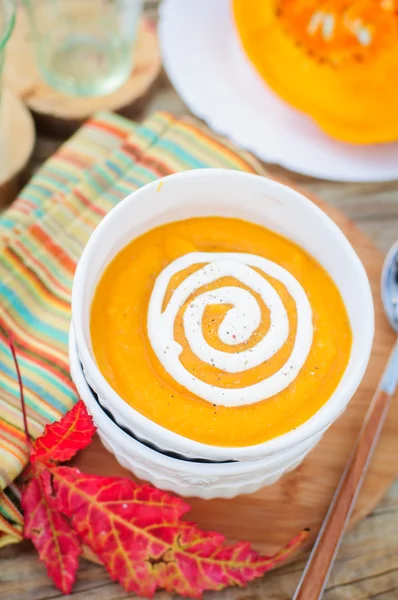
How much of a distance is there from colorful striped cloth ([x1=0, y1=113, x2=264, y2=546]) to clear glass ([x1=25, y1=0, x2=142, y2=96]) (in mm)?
174

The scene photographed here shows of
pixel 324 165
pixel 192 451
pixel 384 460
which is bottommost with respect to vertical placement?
pixel 384 460

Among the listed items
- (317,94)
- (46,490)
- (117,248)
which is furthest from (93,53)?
(46,490)

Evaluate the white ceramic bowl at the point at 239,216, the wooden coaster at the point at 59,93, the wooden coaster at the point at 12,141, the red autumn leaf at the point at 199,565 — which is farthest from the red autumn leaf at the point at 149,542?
the wooden coaster at the point at 59,93

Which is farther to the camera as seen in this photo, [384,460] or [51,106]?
[51,106]

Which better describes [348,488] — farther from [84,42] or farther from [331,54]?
[84,42]

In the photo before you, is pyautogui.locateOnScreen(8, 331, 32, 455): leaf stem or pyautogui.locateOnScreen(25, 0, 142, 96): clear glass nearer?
pyautogui.locateOnScreen(8, 331, 32, 455): leaf stem

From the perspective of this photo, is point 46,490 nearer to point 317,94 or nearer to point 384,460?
point 384,460

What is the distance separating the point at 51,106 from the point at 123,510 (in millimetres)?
675

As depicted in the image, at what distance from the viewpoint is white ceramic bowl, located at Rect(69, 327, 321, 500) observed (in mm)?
705

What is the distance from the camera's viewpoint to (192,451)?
662mm

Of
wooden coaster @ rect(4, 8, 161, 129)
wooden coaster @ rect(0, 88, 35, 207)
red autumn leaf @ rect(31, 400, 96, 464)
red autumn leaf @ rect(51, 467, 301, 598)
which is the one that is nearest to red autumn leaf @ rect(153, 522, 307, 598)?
red autumn leaf @ rect(51, 467, 301, 598)

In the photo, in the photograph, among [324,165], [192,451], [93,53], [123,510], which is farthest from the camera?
[93,53]

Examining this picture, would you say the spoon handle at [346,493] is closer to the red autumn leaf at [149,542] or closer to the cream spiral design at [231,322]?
the red autumn leaf at [149,542]

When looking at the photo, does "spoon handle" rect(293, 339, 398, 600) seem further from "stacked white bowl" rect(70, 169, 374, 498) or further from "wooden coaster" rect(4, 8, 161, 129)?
"wooden coaster" rect(4, 8, 161, 129)
